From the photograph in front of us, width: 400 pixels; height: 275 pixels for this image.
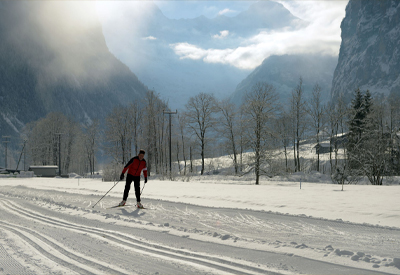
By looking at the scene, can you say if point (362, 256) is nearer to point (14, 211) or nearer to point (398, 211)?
point (398, 211)

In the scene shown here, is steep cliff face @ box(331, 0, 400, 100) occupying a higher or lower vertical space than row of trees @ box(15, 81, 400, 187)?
higher

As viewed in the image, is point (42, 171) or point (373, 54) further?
point (373, 54)

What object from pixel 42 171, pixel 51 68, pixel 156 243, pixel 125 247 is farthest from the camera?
pixel 51 68

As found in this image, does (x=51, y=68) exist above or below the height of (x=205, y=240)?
above

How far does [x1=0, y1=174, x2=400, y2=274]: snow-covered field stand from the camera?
15.3ft

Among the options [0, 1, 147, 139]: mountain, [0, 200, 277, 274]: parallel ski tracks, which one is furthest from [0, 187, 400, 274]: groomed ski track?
[0, 1, 147, 139]: mountain

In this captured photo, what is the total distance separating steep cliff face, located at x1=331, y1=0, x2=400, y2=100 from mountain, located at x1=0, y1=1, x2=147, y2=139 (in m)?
123

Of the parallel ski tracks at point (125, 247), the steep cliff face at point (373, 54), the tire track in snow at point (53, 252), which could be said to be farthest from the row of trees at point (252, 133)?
the steep cliff face at point (373, 54)

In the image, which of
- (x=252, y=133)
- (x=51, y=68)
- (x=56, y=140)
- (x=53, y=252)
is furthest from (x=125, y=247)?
(x=51, y=68)

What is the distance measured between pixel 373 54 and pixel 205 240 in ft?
579

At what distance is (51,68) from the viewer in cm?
15338

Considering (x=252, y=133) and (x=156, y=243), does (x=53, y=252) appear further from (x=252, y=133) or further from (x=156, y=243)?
(x=252, y=133)

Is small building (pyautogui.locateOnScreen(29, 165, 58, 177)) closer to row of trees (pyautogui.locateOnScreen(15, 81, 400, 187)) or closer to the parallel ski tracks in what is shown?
row of trees (pyautogui.locateOnScreen(15, 81, 400, 187))

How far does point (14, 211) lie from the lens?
1048cm
